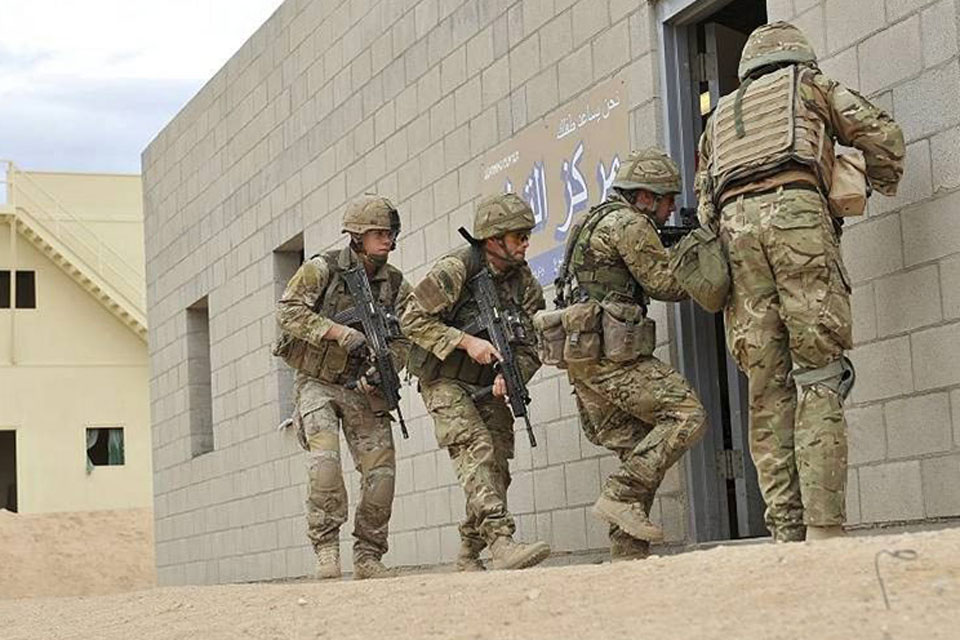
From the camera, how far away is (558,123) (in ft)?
29.1

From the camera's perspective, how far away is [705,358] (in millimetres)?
7777

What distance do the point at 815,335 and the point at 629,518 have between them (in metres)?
1.43

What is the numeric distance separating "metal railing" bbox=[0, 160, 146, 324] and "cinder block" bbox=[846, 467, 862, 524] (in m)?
23.1

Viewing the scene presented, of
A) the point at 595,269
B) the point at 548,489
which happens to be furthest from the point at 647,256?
the point at 548,489

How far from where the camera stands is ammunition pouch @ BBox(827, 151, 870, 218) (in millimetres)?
5812

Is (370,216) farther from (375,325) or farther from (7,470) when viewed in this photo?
(7,470)

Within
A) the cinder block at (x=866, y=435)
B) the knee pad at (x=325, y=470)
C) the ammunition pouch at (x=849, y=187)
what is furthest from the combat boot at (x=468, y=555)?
the ammunition pouch at (x=849, y=187)

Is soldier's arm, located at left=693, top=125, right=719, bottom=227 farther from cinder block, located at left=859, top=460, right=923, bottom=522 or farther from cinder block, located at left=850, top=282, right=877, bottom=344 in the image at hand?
cinder block, located at left=859, top=460, right=923, bottom=522

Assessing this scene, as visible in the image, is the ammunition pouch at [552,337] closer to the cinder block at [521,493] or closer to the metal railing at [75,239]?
the cinder block at [521,493]

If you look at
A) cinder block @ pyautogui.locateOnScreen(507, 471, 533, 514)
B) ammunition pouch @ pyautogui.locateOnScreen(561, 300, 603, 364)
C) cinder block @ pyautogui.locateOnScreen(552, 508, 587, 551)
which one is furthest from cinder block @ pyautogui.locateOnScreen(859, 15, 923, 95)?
cinder block @ pyautogui.locateOnScreen(507, 471, 533, 514)

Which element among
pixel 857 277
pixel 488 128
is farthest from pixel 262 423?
pixel 857 277

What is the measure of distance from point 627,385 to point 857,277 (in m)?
1.05

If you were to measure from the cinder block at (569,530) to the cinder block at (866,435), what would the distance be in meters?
2.25

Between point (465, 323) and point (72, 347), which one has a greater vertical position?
point (72, 347)
